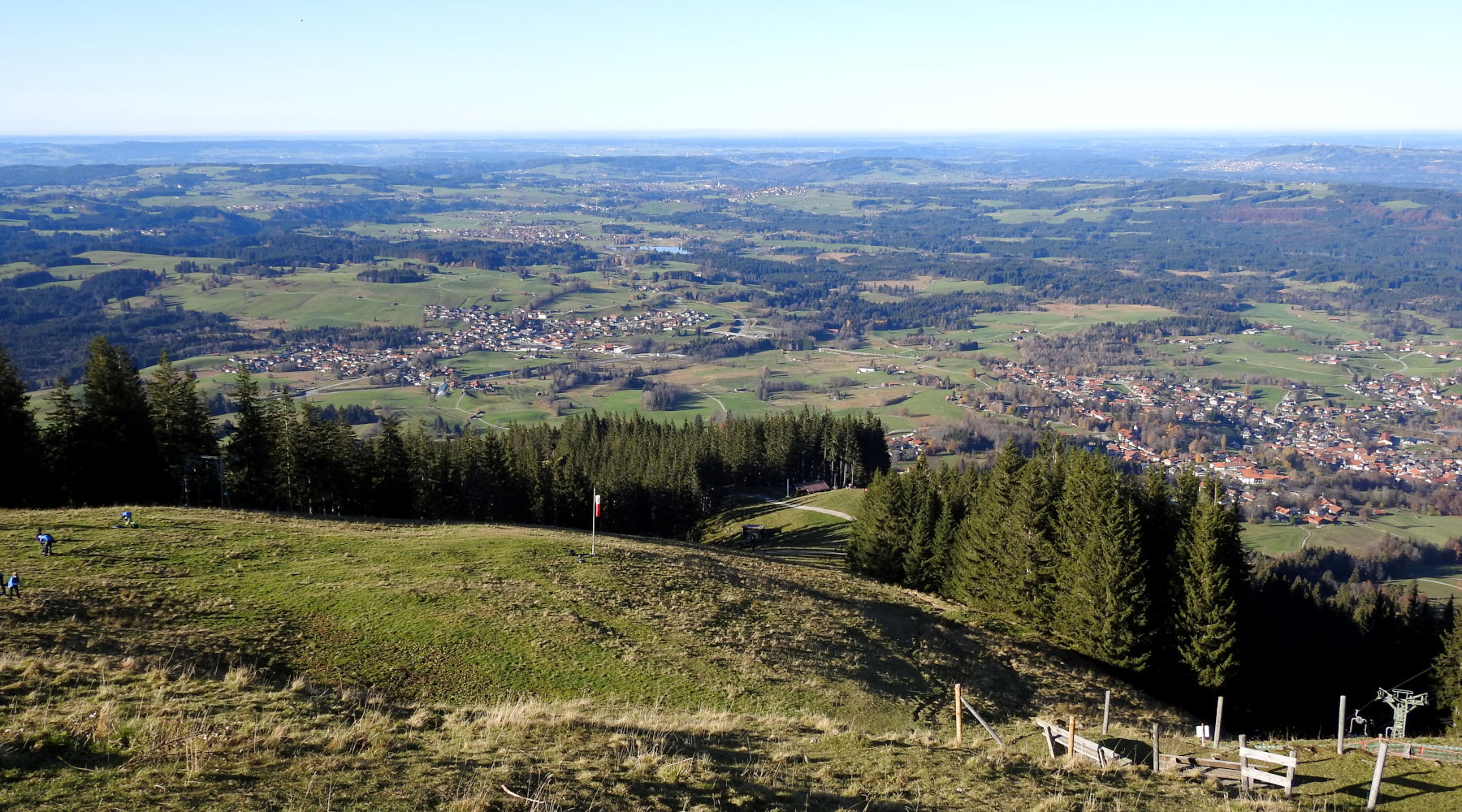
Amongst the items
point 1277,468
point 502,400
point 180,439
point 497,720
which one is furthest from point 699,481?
point 1277,468

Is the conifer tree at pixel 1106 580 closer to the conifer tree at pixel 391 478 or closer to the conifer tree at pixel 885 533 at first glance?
the conifer tree at pixel 885 533

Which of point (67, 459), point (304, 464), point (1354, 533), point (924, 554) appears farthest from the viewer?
point (1354, 533)

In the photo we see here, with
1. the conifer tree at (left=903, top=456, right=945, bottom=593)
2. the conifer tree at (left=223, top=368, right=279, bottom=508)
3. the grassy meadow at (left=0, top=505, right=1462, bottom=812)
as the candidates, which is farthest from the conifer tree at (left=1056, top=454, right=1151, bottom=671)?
the conifer tree at (left=223, top=368, right=279, bottom=508)

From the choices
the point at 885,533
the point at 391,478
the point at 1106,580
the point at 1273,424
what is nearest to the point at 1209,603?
the point at 1106,580

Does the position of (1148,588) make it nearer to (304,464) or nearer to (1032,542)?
(1032,542)

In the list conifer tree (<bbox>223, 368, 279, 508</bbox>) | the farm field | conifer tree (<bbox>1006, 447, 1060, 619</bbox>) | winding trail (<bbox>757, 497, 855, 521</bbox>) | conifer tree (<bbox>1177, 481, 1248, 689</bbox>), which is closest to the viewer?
conifer tree (<bbox>1177, 481, 1248, 689</bbox>)

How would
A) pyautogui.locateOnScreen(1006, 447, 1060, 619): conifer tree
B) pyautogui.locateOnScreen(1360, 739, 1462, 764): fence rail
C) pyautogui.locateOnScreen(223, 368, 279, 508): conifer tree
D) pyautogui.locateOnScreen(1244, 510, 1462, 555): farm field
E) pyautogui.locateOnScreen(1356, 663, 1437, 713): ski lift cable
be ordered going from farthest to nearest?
pyautogui.locateOnScreen(1244, 510, 1462, 555): farm field → pyautogui.locateOnScreen(223, 368, 279, 508): conifer tree → pyautogui.locateOnScreen(1006, 447, 1060, 619): conifer tree → pyautogui.locateOnScreen(1356, 663, 1437, 713): ski lift cable → pyautogui.locateOnScreen(1360, 739, 1462, 764): fence rail

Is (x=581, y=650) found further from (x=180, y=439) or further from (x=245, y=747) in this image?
(x=180, y=439)

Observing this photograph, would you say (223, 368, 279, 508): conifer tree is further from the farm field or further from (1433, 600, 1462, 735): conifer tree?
the farm field
